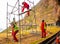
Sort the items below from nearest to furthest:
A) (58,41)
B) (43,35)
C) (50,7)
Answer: (58,41) < (43,35) < (50,7)

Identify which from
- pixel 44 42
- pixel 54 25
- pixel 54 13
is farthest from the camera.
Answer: pixel 54 13

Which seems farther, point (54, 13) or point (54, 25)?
point (54, 13)

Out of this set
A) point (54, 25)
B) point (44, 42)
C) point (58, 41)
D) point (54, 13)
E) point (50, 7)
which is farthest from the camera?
point (50, 7)

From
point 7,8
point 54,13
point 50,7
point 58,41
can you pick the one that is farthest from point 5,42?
point 50,7

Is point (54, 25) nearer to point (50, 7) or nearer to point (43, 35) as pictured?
point (50, 7)

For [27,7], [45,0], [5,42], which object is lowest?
[5,42]

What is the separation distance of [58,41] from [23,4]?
534cm

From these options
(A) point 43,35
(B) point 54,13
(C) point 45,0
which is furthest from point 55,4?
(A) point 43,35

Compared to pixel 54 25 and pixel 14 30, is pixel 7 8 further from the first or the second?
pixel 54 25

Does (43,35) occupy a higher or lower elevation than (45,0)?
lower

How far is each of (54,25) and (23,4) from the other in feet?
80.2

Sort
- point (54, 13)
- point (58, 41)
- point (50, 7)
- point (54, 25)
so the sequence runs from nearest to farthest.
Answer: point (58, 41) → point (54, 25) → point (54, 13) → point (50, 7)

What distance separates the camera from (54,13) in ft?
195

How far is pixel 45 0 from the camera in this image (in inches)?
2692
